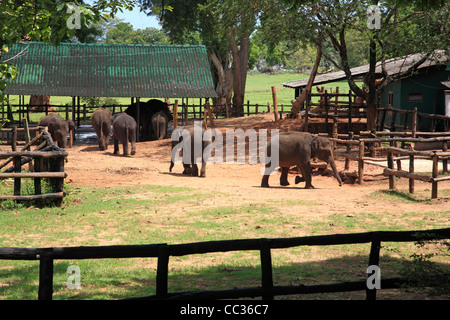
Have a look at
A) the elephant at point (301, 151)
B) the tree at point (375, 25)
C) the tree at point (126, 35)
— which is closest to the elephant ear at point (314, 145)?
the elephant at point (301, 151)

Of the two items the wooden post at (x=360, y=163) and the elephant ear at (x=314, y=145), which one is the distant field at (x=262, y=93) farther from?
the elephant ear at (x=314, y=145)

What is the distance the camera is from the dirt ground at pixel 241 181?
13.4 meters

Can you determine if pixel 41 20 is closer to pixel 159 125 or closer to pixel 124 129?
pixel 124 129

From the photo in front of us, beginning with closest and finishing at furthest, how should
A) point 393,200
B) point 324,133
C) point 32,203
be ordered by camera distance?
point 32,203, point 393,200, point 324,133

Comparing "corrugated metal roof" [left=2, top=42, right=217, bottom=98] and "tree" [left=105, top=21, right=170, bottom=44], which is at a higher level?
"tree" [left=105, top=21, right=170, bottom=44]

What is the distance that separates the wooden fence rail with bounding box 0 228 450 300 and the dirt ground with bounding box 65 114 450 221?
623 cm

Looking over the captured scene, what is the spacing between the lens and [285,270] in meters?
8.17

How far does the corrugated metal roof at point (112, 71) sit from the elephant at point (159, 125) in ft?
3.32

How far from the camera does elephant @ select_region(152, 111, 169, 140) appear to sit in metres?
29.4

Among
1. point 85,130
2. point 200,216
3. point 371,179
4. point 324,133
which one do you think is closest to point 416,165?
point 371,179

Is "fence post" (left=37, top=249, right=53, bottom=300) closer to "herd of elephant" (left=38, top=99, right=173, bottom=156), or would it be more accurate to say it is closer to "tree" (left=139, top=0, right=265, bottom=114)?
"herd of elephant" (left=38, top=99, right=173, bottom=156)

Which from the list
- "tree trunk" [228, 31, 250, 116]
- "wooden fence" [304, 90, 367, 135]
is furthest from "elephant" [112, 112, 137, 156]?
"tree trunk" [228, 31, 250, 116]
